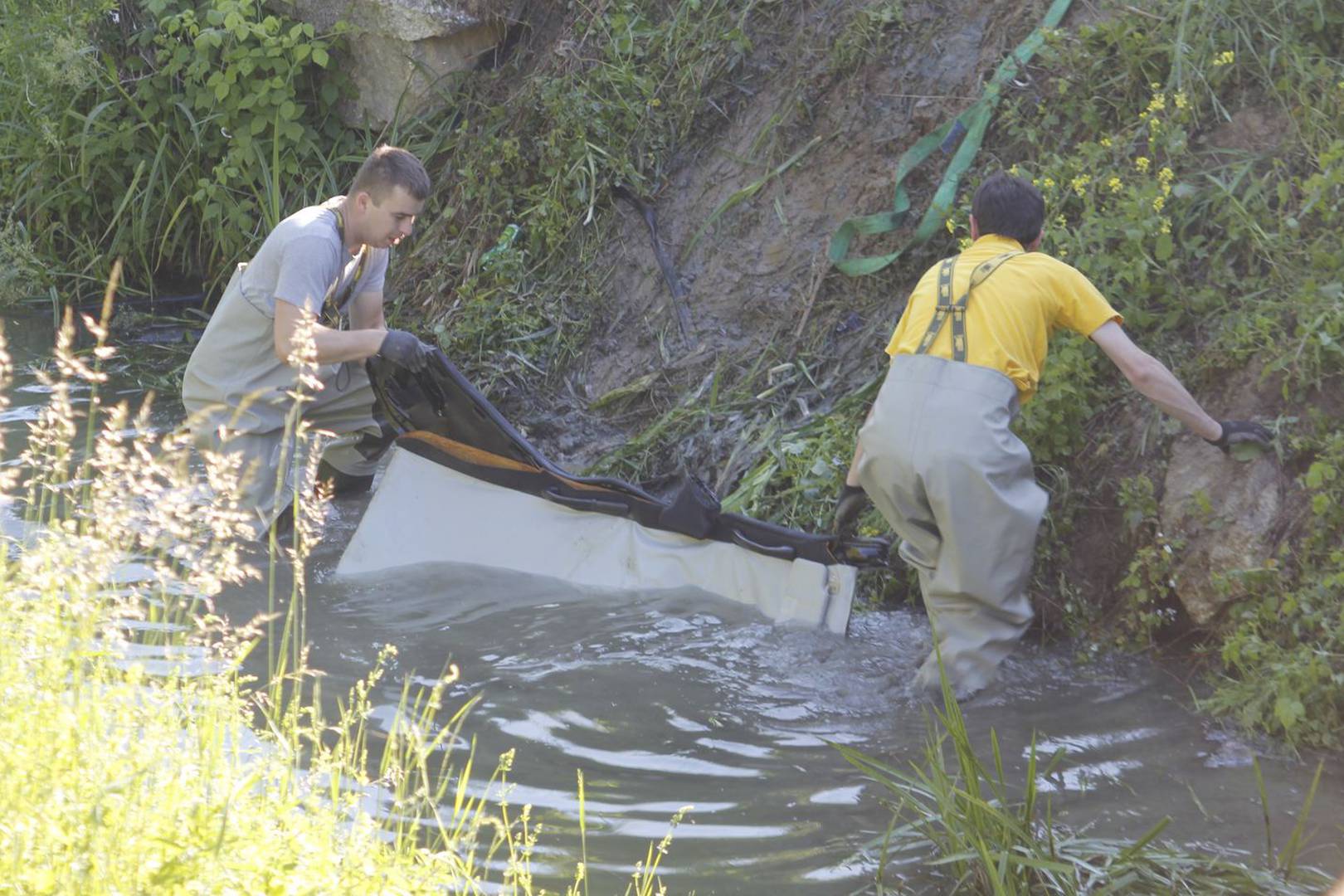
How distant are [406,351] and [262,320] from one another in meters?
0.63

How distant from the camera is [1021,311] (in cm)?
418

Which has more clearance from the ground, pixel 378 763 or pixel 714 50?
pixel 714 50

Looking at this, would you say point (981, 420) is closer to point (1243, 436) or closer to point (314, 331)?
point (1243, 436)

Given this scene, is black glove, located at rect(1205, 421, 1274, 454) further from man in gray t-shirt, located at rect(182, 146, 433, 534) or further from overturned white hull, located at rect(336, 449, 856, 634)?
man in gray t-shirt, located at rect(182, 146, 433, 534)

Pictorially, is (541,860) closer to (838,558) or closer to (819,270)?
(838,558)

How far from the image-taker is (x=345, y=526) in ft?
19.4

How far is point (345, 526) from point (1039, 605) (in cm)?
297

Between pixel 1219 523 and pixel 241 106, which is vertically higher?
pixel 241 106

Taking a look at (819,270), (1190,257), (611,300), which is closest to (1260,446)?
(1190,257)

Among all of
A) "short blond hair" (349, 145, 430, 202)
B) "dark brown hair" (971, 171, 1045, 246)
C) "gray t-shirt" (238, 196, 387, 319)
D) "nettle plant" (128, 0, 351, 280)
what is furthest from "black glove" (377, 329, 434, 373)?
"nettle plant" (128, 0, 351, 280)

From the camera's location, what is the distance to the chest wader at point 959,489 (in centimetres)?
417

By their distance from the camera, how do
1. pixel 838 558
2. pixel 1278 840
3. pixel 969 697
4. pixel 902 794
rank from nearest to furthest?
pixel 902 794 → pixel 1278 840 → pixel 969 697 → pixel 838 558

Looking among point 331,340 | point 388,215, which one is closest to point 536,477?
point 331,340

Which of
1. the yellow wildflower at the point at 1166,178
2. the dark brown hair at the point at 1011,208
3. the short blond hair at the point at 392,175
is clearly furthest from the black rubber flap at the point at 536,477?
the yellow wildflower at the point at 1166,178
